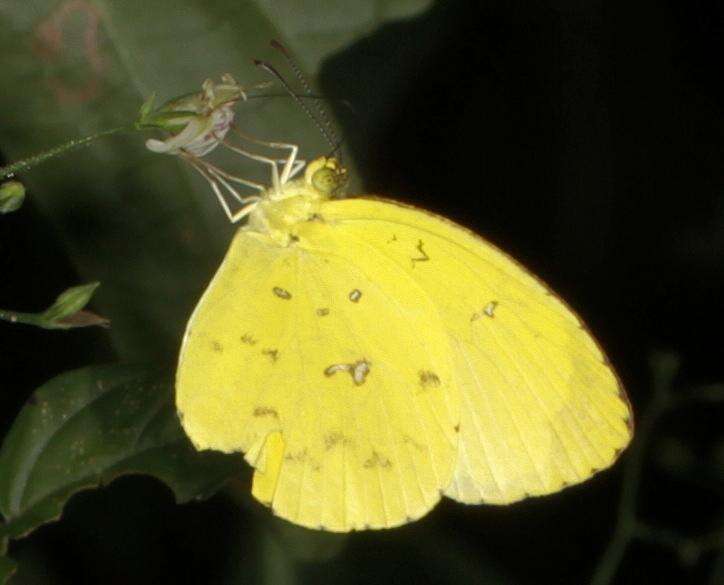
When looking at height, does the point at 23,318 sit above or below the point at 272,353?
above

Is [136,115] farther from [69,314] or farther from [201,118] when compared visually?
[69,314]

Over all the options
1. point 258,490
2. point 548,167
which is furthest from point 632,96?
point 258,490

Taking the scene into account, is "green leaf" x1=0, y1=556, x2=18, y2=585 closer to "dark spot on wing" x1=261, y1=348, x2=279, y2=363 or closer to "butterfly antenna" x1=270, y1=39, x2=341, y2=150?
"dark spot on wing" x1=261, y1=348, x2=279, y2=363

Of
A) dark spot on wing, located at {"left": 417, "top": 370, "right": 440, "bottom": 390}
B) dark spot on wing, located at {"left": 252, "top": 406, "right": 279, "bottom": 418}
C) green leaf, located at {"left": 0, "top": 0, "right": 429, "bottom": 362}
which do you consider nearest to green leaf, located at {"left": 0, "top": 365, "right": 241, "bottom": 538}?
dark spot on wing, located at {"left": 252, "top": 406, "right": 279, "bottom": 418}

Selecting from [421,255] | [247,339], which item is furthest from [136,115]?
[421,255]

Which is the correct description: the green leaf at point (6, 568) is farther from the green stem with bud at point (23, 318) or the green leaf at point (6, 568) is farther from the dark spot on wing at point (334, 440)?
the dark spot on wing at point (334, 440)

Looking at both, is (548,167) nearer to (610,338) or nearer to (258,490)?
(610,338)
